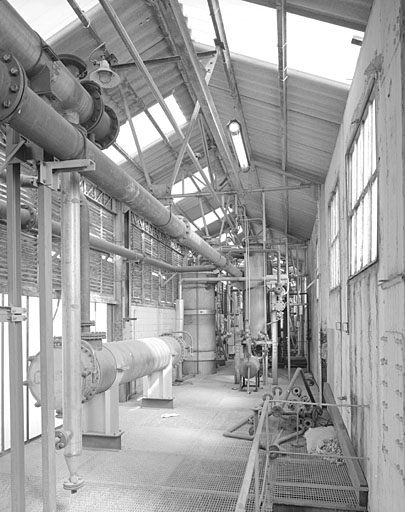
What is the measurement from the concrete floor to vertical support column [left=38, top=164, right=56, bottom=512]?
205cm

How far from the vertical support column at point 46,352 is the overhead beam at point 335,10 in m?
3.21

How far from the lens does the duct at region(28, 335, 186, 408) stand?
595 centimetres

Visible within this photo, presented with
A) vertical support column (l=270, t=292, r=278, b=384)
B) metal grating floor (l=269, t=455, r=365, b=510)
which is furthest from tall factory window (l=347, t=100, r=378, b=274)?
vertical support column (l=270, t=292, r=278, b=384)

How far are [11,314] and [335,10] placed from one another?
14.0ft

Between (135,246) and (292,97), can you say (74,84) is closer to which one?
(292,97)

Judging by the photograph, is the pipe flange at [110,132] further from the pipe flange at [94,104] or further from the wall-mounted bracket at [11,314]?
the wall-mounted bracket at [11,314]

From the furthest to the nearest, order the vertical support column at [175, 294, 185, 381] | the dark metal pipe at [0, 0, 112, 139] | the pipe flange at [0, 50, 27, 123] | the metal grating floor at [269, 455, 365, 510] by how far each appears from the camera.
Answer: the vertical support column at [175, 294, 185, 381] < the metal grating floor at [269, 455, 365, 510] < the dark metal pipe at [0, 0, 112, 139] < the pipe flange at [0, 50, 27, 123]

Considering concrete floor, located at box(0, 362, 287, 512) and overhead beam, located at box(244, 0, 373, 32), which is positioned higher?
overhead beam, located at box(244, 0, 373, 32)

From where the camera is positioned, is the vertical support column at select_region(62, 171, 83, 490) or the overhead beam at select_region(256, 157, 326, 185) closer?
the vertical support column at select_region(62, 171, 83, 490)

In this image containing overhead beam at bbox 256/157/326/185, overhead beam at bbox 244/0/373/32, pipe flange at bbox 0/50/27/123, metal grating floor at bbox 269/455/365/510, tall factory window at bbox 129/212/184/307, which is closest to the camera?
pipe flange at bbox 0/50/27/123

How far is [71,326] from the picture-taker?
4.62 meters

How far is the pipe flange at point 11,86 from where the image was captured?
9.82 feet

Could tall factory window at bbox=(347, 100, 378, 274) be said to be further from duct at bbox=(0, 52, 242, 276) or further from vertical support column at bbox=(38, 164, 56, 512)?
vertical support column at bbox=(38, 164, 56, 512)

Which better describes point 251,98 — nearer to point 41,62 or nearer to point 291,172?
Result: point 291,172
